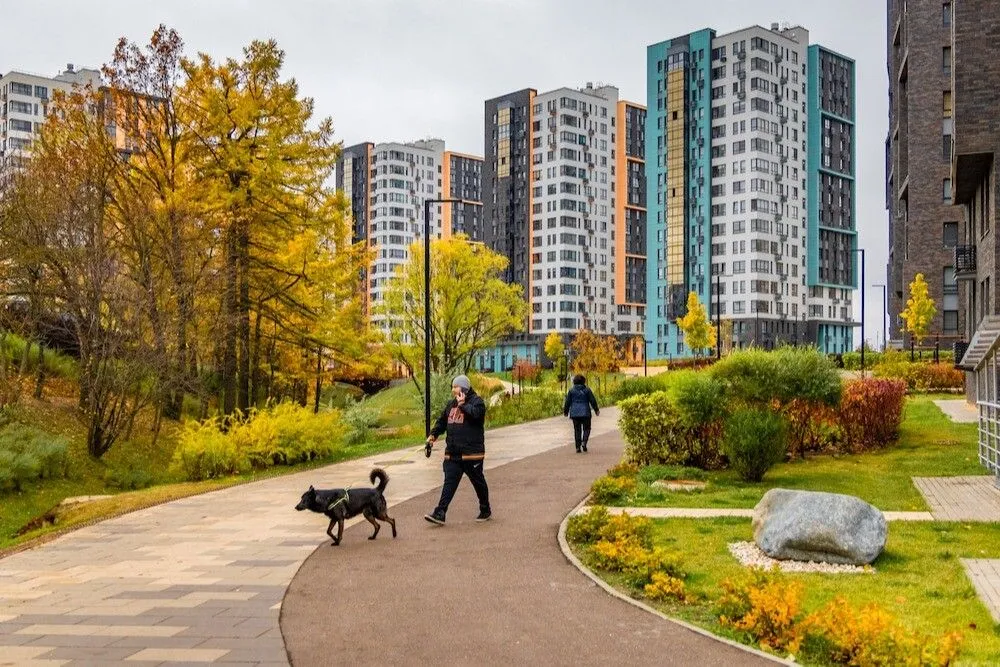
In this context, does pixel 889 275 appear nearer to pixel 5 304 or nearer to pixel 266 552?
pixel 5 304

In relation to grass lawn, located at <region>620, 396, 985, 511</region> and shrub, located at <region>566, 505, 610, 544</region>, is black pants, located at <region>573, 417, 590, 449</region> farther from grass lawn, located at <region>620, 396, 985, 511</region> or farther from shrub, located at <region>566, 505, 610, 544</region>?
shrub, located at <region>566, 505, 610, 544</region>

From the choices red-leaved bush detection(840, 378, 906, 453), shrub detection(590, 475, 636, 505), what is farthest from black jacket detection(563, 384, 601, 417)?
shrub detection(590, 475, 636, 505)

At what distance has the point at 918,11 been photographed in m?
48.4

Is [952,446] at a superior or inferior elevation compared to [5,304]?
inferior

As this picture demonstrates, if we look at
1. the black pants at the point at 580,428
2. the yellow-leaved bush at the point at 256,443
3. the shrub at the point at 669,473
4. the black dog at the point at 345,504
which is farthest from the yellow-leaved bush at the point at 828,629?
the yellow-leaved bush at the point at 256,443

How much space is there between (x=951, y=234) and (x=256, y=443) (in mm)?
43099

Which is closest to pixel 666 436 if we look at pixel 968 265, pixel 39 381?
pixel 39 381

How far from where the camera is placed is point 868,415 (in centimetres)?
1961

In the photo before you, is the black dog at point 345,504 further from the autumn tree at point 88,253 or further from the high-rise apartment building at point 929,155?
the high-rise apartment building at point 929,155

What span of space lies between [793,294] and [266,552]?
95732 millimetres

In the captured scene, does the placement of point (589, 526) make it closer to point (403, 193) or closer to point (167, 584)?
point (167, 584)

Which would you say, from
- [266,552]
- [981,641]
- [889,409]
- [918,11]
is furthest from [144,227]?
[918,11]

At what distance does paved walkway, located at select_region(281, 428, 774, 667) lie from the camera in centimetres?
664

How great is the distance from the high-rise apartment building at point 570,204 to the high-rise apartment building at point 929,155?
5700 cm
